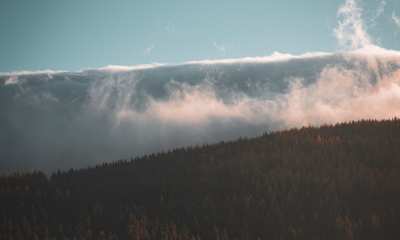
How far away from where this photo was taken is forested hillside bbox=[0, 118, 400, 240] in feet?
25.0

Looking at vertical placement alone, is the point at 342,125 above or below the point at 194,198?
above

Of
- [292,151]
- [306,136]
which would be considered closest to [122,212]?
[292,151]

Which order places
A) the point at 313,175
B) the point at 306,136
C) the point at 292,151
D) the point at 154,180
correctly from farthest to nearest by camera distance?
the point at 306,136 < the point at 292,151 < the point at 154,180 < the point at 313,175

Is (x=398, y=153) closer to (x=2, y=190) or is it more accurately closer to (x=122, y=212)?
(x=122, y=212)

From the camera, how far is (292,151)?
44.7ft

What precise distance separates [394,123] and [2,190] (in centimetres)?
2268

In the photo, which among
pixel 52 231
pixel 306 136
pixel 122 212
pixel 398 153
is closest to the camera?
pixel 52 231

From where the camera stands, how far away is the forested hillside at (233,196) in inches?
300

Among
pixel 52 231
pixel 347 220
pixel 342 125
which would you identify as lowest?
pixel 52 231

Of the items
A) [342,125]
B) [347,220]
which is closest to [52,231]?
[347,220]

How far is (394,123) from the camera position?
53.3 ft

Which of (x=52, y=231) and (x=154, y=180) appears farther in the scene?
(x=154, y=180)

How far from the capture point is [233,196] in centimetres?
978

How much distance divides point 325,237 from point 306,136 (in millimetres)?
9696
